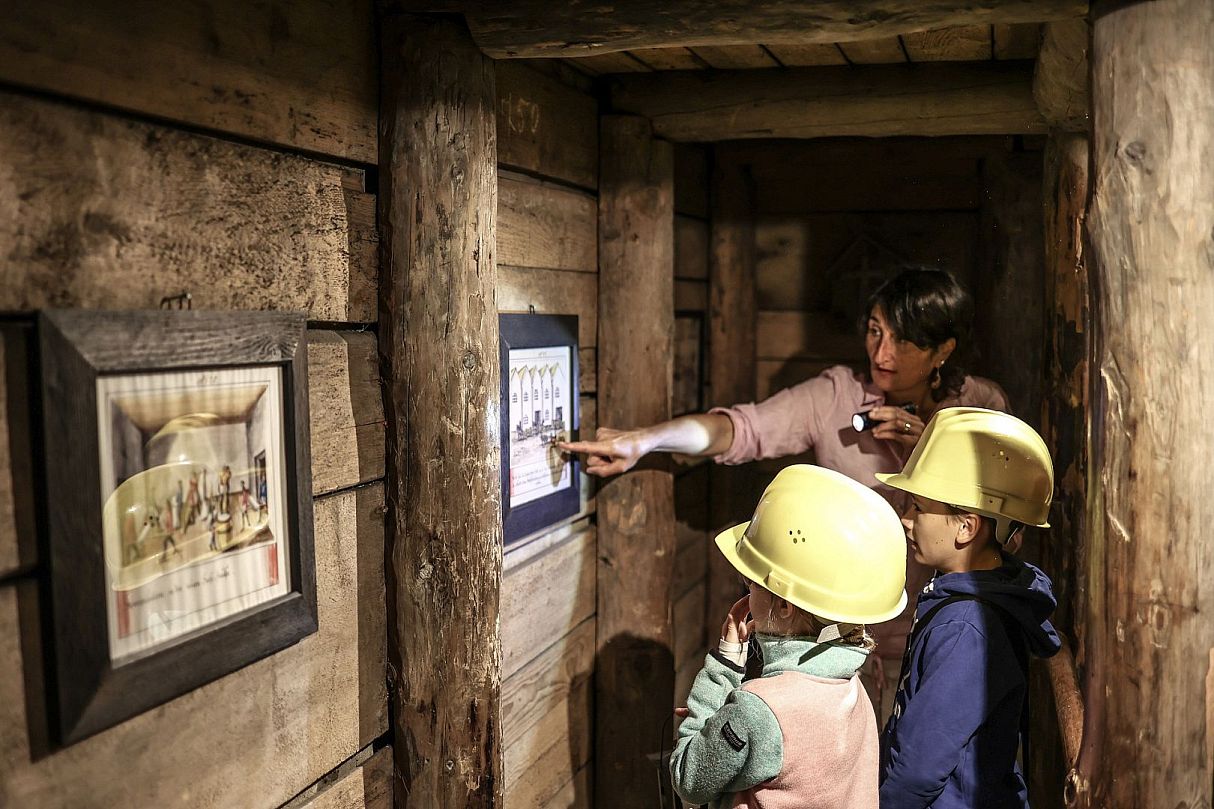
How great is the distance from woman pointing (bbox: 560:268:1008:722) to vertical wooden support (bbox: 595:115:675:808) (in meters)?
0.18

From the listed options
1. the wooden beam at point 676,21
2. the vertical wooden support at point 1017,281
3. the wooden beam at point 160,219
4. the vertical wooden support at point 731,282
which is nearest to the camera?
the wooden beam at point 160,219

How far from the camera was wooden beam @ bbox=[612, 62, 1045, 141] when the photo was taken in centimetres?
289

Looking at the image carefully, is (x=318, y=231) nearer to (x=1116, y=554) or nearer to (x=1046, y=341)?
(x=1116, y=554)

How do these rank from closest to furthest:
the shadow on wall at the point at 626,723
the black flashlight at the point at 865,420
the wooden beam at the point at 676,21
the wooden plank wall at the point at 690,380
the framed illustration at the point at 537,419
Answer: the wooden beam at the point at 676,21, the framed illustration at the point at 537,419, the black flashlight at the point at 865,420, the shadow on wall at the point at 626,723, the wooden plank wall at the point at 690,380

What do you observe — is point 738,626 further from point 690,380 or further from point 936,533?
point 690,380

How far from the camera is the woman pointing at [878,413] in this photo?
297 centimetres

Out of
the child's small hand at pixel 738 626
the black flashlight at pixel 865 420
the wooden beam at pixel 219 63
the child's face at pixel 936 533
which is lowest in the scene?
the child's small hand at pixel 738 626

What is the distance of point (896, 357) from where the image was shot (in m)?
3.05

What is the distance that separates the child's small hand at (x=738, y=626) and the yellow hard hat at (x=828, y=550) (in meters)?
0.10

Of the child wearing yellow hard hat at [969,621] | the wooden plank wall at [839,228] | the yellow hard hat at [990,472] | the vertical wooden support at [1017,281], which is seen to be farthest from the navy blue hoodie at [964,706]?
the wooden plank wall at [839,228]

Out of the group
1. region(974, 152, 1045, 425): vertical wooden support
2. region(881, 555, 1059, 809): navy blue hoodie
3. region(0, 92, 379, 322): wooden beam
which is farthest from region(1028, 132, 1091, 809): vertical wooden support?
region(0, 92, 379, 322): wooden beam

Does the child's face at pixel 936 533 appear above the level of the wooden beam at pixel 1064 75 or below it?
below

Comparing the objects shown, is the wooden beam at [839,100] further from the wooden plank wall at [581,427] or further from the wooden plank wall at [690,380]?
the wooden plank wall at [690,380]

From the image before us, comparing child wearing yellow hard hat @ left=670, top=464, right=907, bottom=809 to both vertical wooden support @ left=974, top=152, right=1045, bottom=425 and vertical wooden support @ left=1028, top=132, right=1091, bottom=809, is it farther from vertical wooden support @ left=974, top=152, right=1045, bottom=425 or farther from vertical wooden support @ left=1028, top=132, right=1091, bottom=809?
vertical wooden support @ left=974, top=152, right=1045, bottom=425
